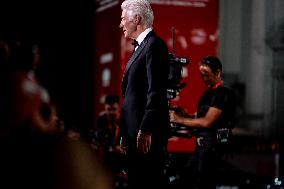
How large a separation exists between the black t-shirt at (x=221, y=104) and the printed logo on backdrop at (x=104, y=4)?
3.19 m

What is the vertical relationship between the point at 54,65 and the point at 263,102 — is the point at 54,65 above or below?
above

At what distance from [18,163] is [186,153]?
19.4 ft

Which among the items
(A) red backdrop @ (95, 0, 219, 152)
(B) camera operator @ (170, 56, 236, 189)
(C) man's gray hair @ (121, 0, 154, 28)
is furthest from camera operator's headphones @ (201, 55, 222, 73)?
(A) red backdrop @ (95, 0, 219, 152)

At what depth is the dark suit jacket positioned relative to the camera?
2893mm

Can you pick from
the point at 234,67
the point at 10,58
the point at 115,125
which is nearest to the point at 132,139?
the point at 10,58

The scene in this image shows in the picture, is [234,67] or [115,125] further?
[234,67]

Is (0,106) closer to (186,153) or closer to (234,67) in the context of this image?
(186,153)

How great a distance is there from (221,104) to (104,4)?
12.2 ft

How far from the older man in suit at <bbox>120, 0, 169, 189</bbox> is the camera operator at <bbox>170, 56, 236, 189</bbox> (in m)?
1.17

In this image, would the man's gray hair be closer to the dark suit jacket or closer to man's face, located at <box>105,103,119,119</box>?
the dark suit jacket

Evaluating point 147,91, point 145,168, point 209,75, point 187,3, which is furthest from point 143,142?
point 187,3

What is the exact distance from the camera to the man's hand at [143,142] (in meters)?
2.88

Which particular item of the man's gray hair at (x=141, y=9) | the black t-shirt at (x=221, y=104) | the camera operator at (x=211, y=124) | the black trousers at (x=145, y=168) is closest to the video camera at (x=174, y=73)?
the camera operator at (x=211, y=124)

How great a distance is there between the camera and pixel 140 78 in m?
2.96
